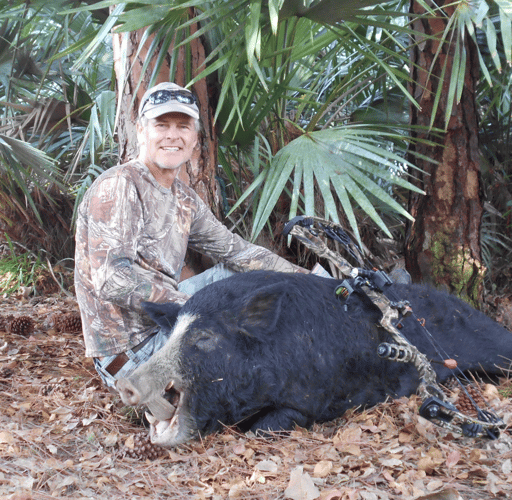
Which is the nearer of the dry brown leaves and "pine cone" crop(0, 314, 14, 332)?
the dry brown leaves

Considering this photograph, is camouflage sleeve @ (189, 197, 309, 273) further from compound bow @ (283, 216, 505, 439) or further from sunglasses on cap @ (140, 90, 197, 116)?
sunglasses on cap @ (140, 90, 197, 116)

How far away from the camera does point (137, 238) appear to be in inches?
125

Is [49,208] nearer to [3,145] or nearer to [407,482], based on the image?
[3,145]

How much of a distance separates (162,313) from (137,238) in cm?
55

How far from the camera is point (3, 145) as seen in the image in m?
4.38

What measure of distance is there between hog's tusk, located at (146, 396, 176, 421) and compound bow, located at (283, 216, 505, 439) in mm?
973

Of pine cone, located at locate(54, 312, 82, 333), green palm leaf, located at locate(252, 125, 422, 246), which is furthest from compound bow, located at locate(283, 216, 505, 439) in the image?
pine cone, located at locate(54, 312, 82, 333)

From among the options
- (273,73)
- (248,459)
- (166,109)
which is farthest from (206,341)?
(273,73)

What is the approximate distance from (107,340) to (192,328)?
2.60ft

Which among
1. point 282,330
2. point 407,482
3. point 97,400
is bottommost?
point 97,400

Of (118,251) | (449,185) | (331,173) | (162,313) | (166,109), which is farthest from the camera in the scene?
(449,185)

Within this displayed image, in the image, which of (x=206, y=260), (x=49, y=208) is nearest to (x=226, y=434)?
(x=206, y=260)

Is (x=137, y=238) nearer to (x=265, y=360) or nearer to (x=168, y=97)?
(x=168, y=97)

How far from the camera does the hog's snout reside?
2375 mm
